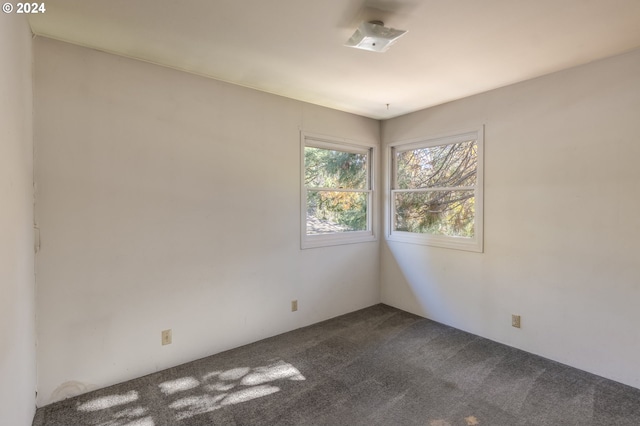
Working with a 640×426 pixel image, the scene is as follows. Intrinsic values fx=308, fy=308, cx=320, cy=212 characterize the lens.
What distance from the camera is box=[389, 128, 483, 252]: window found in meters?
3.18

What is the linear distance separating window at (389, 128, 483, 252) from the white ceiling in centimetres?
73

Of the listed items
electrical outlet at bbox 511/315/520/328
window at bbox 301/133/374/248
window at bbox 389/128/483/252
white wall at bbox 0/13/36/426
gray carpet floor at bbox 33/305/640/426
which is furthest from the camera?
window at bbox 301/133/374/248

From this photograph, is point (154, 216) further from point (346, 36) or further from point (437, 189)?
point (437, 189)

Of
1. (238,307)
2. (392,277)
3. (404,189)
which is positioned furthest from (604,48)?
(238,307)

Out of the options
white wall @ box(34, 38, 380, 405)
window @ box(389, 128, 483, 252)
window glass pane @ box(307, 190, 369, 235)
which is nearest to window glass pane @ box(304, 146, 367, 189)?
window glass pane @ box(307, 190, 369, 235)

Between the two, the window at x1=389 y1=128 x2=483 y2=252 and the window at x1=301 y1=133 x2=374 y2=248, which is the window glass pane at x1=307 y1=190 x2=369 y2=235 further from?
the window at x1=389 y1=128 x2=483 y2=252

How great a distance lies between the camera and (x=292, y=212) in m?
3.24

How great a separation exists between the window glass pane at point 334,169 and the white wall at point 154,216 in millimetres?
232

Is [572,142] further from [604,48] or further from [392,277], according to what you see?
[392,277]

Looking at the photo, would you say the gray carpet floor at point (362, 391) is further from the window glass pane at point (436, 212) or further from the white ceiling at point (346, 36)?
the white ceiling at point (346, 36)

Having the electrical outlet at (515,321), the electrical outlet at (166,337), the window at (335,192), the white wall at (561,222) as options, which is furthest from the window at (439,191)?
the electrical outlet at (166,337)

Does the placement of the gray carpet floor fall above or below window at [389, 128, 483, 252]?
below

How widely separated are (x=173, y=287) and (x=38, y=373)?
928 mm

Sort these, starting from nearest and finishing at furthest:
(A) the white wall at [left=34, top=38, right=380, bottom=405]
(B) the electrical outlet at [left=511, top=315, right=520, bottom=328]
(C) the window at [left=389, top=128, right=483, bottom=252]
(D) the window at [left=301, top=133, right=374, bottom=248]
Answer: (A) the white wall at [left=34, top=38, right=380, bottom=405] < (B) the electrical outlet at [left=511, top=315, right=520, bottom=328] < (C) the window at [left=389, top=128, right=483, bottom=252] < (D) the window at [left=301, top=133, right=374, bottom=248]
